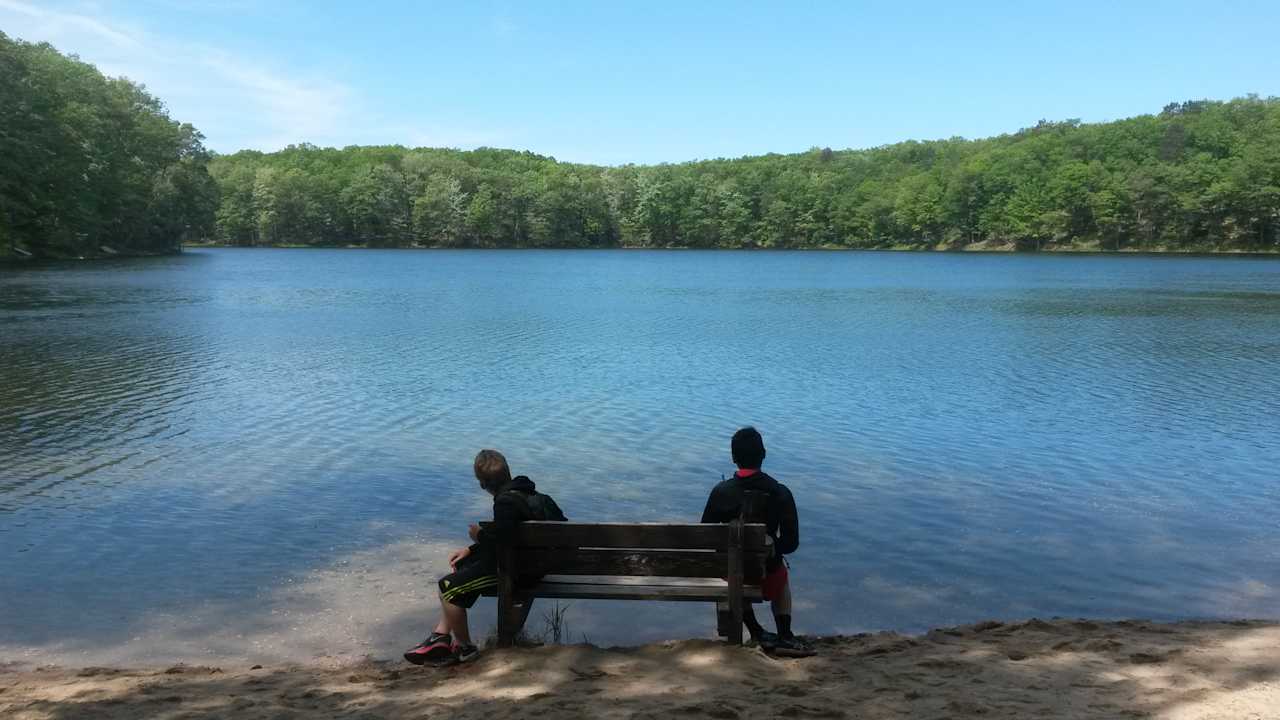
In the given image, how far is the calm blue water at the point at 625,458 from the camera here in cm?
854

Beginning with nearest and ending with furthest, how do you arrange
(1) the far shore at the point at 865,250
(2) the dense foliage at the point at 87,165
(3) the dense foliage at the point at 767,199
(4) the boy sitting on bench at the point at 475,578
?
(4) the boy sitting on bench at the point at 475,578, (2) the dense foliage at the point at 87,165, (1) the far shore at the point at 865,250, (3) the dense foliage at the point at 767,199

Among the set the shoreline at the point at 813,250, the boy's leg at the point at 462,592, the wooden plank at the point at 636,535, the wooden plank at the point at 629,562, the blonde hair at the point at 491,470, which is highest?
the shoreline at the point at 813,250

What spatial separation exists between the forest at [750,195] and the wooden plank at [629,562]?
325ft

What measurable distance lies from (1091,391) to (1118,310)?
26.6 m

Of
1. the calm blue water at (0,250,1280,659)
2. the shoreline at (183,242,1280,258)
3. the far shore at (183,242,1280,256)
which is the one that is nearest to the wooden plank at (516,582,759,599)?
the calm blue water at (0,250,1280,659)

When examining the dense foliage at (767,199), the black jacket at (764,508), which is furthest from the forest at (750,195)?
the black jacket at (764,508)

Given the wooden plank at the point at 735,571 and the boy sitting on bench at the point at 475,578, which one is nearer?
the wooden plank at the point at 735,571

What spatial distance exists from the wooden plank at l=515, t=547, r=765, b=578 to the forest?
99165 millimetres

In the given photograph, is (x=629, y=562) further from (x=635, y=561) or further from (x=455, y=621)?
(x=455, y=621)

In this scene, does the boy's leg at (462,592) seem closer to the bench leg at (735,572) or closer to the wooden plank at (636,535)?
the wooden plank at (636,535)

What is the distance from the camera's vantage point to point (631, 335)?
33281 mm

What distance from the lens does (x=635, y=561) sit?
6480 millimetres

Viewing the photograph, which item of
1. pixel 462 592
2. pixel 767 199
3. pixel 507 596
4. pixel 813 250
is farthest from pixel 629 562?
pixel 767 199

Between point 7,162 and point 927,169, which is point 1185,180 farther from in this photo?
point 7,162
